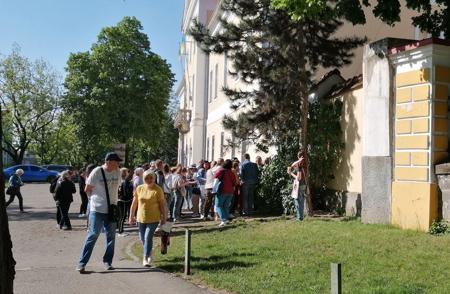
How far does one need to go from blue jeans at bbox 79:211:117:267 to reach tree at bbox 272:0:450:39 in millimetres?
4792

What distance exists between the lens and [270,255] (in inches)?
390

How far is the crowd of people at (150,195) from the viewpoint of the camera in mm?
9484

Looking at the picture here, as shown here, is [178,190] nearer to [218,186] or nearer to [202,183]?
[202,183]

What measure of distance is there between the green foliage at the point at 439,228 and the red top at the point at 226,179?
6.01 m

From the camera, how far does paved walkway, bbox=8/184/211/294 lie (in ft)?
26.6

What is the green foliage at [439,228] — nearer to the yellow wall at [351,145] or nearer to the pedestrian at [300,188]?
the yellow wall at [351,145]

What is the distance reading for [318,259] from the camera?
30.1ft

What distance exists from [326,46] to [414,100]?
479 centimetres

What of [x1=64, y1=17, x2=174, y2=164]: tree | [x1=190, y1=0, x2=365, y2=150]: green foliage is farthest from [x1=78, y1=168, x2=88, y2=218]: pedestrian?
[x1=64, y1=17, x2=174, y2=164]: tree

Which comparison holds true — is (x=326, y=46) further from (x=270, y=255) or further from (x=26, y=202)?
(x=26, y=202)

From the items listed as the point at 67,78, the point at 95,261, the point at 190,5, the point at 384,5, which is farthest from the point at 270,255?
the point at 67,78

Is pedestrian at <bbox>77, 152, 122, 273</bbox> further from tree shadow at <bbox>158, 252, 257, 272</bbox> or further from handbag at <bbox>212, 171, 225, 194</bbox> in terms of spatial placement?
handbag at <bbox>212, 171, 225, 194</bbox>

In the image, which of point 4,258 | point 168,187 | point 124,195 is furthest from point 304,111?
point 4,258

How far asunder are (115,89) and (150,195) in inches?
1503
